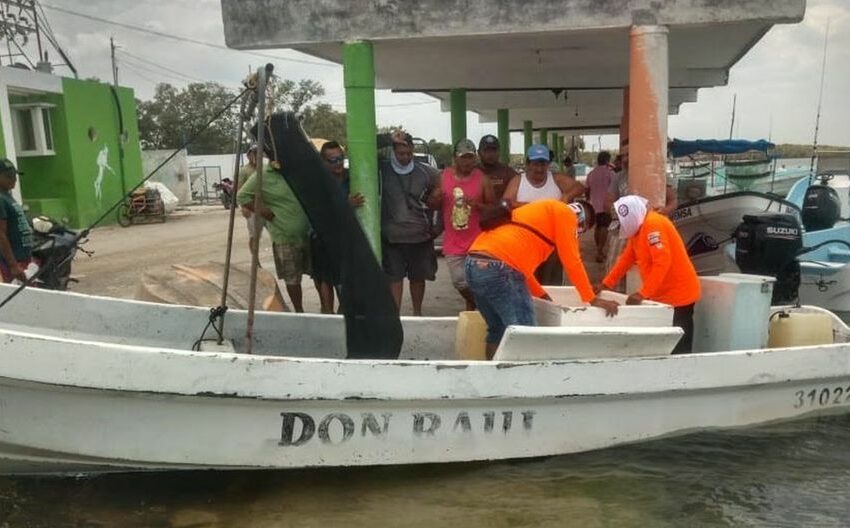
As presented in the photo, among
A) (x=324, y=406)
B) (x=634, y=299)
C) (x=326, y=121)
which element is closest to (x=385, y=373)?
(x=324, y=406)

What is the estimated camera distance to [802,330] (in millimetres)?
5352

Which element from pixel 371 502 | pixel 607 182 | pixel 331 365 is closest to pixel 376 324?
pixel 331 365

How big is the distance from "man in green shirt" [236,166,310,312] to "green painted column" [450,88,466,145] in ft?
18.5

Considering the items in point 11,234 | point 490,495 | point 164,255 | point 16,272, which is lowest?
point 164,255

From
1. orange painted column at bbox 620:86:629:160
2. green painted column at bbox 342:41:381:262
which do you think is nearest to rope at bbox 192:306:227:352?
green painted column at bbox 342:41:381:262

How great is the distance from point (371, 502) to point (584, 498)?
3.85ft

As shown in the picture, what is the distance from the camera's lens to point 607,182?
10.7 m

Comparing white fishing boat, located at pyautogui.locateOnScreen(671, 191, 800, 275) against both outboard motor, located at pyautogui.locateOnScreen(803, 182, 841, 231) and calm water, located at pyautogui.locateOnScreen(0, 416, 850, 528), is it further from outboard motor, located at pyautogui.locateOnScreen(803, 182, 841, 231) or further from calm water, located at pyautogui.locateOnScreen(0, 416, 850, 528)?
calm water, located at pyautogui.locateOnScreen(0, 416, 850, 528)

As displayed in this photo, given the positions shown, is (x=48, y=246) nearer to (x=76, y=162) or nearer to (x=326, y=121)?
(x=76, y=162)

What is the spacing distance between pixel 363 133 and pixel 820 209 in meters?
7.22

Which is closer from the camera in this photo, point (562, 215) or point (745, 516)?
point (745, 516)

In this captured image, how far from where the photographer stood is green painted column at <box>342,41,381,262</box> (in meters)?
6.07

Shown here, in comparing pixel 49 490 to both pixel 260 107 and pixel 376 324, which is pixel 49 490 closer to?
pixel 376 324

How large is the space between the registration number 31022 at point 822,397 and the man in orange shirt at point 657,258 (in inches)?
35.4
